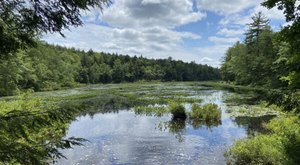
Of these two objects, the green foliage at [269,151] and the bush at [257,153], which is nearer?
the green foliage at [269,151]

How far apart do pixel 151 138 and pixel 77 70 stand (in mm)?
105700

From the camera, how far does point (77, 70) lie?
122 metres

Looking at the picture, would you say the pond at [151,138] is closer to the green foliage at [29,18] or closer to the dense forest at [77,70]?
the green foliage at [29,18]

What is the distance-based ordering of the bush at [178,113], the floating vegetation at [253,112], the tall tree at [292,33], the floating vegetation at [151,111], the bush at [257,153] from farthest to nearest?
the floating vegetation at [151,111] < the floating vegetation at [253,112] < the bush at [178,113] < the bush at [257,153] < the tall tree at [292,33]

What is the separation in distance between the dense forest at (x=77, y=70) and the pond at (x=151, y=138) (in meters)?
12.9

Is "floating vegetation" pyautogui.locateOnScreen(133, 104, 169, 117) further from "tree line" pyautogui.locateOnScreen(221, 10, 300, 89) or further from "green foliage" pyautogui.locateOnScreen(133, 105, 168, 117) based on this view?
"tree line" pyautogui.locateOnScreen(221, 10, 300, 89)

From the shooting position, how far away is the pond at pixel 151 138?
52.4 ft

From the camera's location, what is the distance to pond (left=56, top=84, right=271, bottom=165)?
15977 millimetres

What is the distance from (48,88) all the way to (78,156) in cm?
6030

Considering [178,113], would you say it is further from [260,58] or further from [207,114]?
[260,58]

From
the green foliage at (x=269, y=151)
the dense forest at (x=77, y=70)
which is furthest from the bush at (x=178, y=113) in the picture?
the dense forest at (x=77, y=70)

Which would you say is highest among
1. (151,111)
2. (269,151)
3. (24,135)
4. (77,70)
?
(77,70)

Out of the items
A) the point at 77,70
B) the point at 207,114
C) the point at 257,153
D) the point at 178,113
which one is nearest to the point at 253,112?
the point at 207,114

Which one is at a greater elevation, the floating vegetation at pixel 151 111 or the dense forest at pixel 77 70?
the dense forest at pixel 77 70
